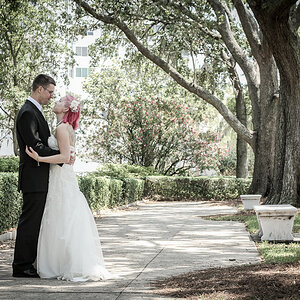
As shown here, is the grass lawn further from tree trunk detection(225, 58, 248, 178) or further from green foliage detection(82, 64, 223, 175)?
green foliage detection(82, 64, 223, 175)

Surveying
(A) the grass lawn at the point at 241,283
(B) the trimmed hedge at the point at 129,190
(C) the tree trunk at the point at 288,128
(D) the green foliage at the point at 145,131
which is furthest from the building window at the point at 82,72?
(A) the grass lawn at the point at 241,283

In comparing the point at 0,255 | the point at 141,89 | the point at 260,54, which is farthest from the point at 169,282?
the point at 141,89

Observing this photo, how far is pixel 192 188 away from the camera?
91.5 feet

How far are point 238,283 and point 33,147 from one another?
283 cm

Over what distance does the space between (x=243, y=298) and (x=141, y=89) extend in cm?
2833

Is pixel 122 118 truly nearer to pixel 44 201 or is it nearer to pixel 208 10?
pixel 208 10

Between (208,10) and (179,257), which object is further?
(208,10)

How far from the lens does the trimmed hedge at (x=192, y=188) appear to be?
27375 mm

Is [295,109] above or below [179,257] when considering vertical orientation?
above

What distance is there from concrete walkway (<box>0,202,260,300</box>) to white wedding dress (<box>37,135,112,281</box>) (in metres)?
0.22

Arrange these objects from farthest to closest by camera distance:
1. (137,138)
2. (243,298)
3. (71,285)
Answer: (137,138)
(71,285)
(243,298)

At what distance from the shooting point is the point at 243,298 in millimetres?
4465

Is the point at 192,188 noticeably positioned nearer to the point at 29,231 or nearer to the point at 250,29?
the point at 250,29

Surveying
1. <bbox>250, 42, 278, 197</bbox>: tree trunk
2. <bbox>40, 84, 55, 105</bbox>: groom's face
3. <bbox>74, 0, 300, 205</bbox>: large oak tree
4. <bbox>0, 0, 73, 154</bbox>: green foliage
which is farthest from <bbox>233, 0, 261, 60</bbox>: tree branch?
<bbox>40, 84, 55, 105</bbox>: groom's face
